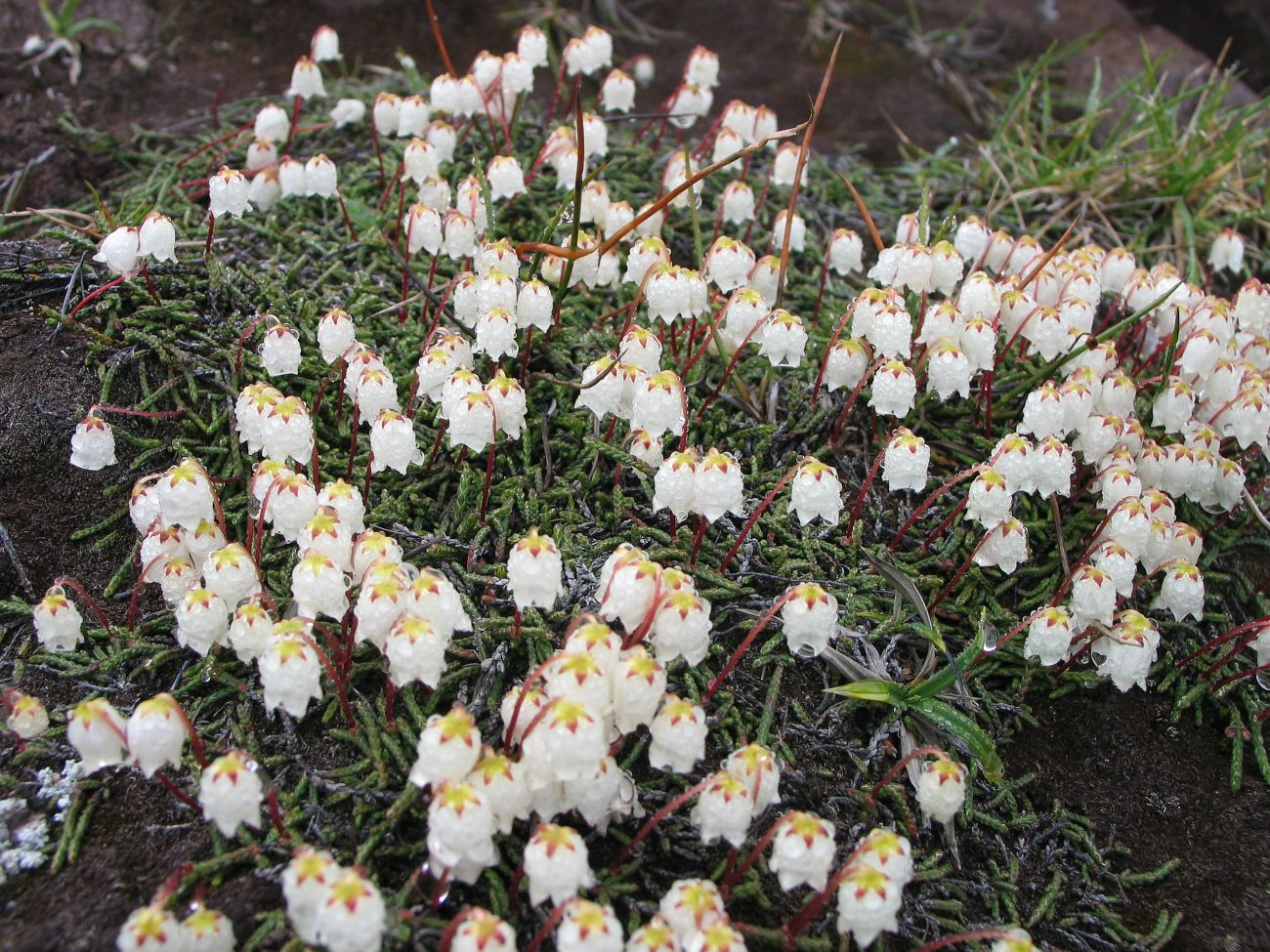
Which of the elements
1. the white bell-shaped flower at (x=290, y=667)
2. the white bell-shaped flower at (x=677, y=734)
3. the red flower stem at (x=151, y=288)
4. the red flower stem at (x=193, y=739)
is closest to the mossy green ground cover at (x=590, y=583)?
the red flower stem at (x=151, y=288)

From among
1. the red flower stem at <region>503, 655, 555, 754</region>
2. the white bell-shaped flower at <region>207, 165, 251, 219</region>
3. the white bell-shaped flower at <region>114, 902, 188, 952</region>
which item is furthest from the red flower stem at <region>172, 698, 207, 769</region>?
the white bell-shaped flower at <region>207, 165, 251, 219</region>

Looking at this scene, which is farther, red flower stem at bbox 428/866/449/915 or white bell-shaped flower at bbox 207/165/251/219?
white bell-shaped flower at bbox 207/165/251/219

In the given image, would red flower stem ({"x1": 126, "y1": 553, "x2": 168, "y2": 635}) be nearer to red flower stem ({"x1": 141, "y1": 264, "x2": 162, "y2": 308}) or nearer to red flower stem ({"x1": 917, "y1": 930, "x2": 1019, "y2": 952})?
red flower stem ({"x1": 141, "y1": 264, "x2": 162, "y2": 308})

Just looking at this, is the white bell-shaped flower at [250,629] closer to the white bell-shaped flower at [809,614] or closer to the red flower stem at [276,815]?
the red flower stem at [276,815]

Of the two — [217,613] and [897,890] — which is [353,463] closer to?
[217,613]

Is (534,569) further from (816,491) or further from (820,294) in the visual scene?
(820,294)

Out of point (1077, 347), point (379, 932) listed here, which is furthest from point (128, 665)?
point (1077, 347)
